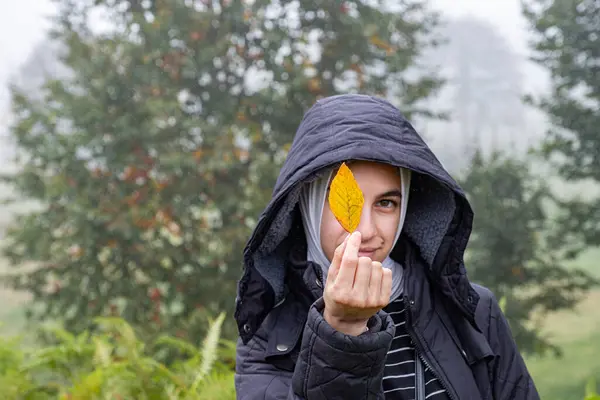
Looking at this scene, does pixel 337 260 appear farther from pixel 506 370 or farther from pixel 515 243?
pixel 515 243

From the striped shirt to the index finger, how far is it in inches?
21.7

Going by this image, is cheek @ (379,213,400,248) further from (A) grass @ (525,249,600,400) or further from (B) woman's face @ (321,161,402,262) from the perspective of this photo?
(A) grass @ (525,249,600,400)

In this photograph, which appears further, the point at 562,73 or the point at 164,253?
the point at 562,73

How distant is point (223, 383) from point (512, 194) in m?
7.34

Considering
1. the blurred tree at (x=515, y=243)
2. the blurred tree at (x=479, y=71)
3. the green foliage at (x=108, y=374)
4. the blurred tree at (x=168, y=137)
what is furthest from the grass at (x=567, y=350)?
the blurred tree at (x=479, y=71)

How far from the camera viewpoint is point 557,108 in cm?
843

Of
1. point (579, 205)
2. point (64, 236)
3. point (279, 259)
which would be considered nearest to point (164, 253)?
point (64, 236)

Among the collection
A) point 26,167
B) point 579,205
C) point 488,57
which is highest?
point 488,57

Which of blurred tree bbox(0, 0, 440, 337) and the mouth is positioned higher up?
blurred tree bbox(0, 0, 440, 337)

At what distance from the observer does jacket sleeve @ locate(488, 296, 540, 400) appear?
1.69 metres

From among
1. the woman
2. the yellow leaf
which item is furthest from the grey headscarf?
the yellow leaf

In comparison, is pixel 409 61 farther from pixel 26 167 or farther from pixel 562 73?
pixel 26 167

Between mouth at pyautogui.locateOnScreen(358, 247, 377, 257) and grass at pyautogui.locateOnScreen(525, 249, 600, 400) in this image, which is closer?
mouth at pyautogui.locateOnScreen(358, 247, 377, 257)

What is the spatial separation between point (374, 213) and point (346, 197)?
1.14 ft
